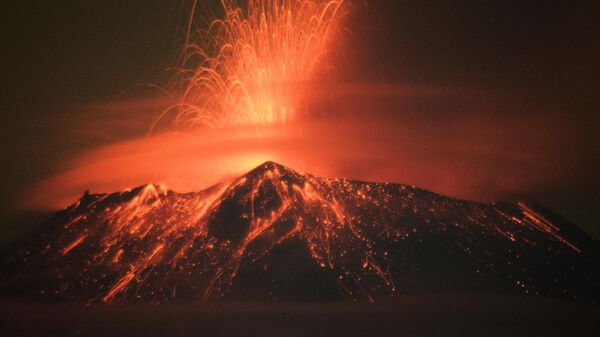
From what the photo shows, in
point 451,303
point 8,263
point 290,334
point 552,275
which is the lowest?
point 8,263

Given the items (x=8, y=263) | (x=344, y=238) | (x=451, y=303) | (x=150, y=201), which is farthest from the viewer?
(x=150, y=201)

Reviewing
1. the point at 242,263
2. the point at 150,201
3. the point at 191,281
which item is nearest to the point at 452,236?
the point at 242,263

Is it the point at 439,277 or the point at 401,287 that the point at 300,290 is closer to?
the point at 401,287

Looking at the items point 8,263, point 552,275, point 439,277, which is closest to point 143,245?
point 8,263

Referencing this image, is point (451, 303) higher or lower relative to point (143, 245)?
higher

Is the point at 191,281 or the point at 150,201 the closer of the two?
the point at 191,281

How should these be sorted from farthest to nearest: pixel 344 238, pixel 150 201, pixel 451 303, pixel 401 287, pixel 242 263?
pixel 150 201
pixel 344 238
pixel 242 263
pixel 401 287
pixel 451 303
